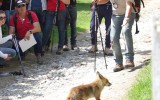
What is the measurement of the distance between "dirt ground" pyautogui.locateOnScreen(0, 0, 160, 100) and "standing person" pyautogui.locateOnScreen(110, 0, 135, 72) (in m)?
0.24

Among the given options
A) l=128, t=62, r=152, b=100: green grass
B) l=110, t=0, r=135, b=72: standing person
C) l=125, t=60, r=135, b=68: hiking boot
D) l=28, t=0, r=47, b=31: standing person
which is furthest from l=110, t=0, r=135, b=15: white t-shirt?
l=28, t=0, r=47, b=31: standing person

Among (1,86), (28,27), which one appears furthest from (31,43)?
(1,86)

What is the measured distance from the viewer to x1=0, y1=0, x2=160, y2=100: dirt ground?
6.88 m

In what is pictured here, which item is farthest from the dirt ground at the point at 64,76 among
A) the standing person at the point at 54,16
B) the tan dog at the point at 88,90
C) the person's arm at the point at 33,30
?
the person's arm at the point at 33,30

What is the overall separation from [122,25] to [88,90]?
6.99 feet

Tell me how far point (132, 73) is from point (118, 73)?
12.7 inches

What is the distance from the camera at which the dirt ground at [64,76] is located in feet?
22.6

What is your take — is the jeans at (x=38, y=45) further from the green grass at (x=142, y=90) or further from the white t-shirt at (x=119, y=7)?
the green grass at (x=142, y=90)

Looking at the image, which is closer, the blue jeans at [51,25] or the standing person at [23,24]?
the standing person at [23,24]

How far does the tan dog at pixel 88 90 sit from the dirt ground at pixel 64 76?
34cm

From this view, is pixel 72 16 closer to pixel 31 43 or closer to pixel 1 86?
pixel 31 43

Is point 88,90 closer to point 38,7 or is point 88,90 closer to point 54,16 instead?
point 54,16

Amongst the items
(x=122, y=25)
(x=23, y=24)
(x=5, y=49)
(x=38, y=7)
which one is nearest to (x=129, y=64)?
(x=122, y=25)

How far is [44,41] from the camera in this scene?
10.1 meters
